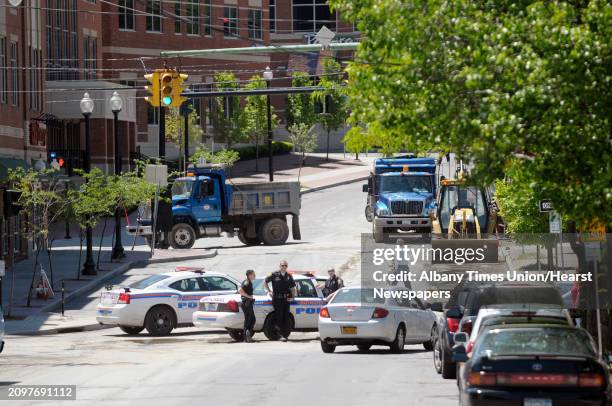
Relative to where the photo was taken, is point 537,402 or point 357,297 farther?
point 357,297

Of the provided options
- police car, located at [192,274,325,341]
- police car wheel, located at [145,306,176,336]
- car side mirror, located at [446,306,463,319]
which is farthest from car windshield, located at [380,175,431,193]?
car side mirror, located at [446,306,463,319]

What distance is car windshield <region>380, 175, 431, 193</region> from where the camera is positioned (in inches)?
1922

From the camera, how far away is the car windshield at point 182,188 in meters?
50.7

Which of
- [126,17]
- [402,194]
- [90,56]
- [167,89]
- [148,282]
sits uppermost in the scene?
[126,17]

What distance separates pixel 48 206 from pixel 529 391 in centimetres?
2687

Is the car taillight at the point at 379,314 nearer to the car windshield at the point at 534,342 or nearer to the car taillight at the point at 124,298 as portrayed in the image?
the car taillight at the point at 124,298

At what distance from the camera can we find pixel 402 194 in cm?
4847

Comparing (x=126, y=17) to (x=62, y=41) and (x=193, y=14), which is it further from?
(x=62, y=41)

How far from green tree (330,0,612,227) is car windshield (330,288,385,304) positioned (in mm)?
9587

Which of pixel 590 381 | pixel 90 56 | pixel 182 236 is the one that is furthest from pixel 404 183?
pixel 590 381

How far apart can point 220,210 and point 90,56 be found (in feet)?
79.6

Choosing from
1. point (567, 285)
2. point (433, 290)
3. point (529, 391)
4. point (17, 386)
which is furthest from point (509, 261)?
point (529, 391)

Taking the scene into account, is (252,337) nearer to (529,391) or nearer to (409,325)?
(409,325)

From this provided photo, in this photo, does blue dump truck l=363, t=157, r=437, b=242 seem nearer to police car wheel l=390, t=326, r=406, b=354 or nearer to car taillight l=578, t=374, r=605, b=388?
police car wheel l=390, t=326, r=406, b=354
